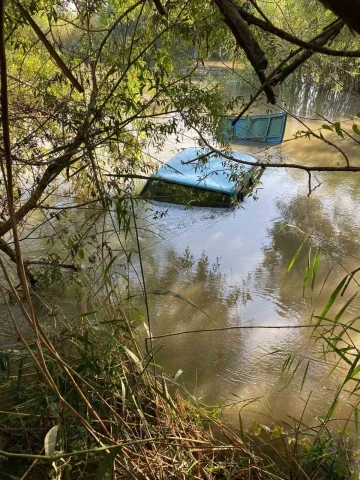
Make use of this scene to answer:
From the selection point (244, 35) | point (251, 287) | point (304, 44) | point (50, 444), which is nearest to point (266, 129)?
point (251, 287)

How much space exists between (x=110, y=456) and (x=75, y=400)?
0.96 m

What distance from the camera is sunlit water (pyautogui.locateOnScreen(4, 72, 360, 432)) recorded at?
2.93 metres

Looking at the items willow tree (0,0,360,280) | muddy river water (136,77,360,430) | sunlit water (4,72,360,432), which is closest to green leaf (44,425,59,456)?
willow tree (0,0,360,280)

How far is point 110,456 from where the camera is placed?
869 mm

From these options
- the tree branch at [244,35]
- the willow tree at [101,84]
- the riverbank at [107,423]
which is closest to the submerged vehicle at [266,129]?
the willow tree at [101,84]

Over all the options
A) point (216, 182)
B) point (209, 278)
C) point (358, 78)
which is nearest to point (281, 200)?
point (216, 182)

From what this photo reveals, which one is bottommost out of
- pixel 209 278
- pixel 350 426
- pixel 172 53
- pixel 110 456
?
pixel 350 426

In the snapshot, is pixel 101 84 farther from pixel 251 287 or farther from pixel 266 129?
pixel 266 129

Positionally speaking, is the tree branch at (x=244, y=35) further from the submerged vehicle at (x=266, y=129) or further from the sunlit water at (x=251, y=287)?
the submerged vehicle at (x=266, y=129)

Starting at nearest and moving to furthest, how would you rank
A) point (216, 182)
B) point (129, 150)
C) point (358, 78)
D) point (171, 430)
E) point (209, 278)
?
1. point (171, 430)
2. point (129, 150)
3. point (209, 278)
4. point (216, 182)
5. point (358, 78)

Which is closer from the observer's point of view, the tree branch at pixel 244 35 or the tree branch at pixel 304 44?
the tree branch at pixel 304 44

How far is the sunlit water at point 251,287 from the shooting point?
2928 millimetres

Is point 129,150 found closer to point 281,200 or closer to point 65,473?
point 65,473

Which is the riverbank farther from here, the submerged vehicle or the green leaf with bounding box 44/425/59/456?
the submerged vehicle
